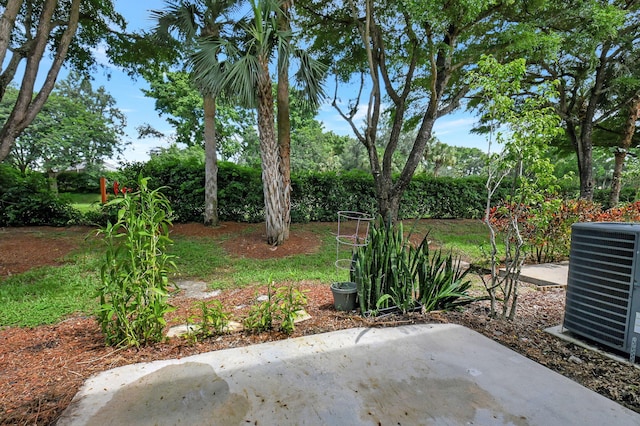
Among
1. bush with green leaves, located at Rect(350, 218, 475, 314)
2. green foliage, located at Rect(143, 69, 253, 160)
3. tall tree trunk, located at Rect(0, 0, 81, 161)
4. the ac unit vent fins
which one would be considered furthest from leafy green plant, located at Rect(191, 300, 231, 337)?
green foliage, located at Rect(143, 69, 253, 160)

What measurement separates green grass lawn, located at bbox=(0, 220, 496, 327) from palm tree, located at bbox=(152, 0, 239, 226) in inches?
47.9

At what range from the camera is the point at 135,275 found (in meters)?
1.90

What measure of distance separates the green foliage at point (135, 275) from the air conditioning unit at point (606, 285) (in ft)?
9.14

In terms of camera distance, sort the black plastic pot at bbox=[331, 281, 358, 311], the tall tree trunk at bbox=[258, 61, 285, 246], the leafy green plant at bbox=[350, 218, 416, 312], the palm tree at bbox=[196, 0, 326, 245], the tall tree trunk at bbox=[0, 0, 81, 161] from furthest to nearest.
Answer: the tall tree trunk at bbox=[258, 61, 285, 246], the palm tree at bbox=[196, 0, 326, 245], the tall tree trunk at bbox=[0, 0, 81, 161], the black plastic pot at bbox=[331, 281, 358, 311], the leafy green plant at bbox=[350, 218, 416, 312]

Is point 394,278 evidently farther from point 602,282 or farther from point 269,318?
point 602,282

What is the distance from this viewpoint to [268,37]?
5352mm

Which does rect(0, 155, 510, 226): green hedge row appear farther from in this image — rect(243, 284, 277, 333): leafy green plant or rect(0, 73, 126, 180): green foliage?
rect(0, 73, 126, 180): green foliage

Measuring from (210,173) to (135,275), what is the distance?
5646 mm

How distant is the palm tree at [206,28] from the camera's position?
652 centimetres

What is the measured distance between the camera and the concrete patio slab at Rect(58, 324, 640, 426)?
1.41 meters

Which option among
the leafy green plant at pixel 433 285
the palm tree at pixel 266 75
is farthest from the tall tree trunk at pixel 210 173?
the leafy green plant at pixel 433 285

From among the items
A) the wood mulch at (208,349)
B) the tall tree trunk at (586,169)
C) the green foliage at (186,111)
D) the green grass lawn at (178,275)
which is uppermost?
the green foliage at (186,111)

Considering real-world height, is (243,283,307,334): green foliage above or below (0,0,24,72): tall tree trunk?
below

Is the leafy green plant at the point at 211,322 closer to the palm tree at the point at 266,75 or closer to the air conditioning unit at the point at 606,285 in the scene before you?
the air conditioning unit at the point at 606,285
